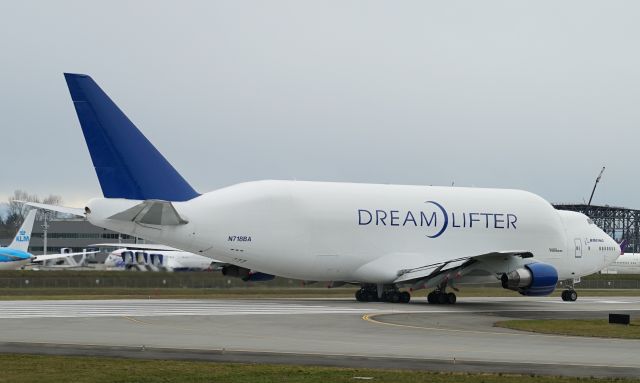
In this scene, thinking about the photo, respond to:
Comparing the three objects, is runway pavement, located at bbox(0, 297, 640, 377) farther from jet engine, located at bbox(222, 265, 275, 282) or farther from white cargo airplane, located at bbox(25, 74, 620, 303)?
jet engine, located at bbox(222, 265, 275, 282)

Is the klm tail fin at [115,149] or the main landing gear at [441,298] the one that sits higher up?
the klm tail fin at [115,149]

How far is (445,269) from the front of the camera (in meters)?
42.6

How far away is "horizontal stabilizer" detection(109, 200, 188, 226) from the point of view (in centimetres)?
3856

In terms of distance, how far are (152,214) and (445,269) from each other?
13.2 meters

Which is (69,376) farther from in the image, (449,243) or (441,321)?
(449,243)

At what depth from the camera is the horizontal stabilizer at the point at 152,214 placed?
3856 centimetres

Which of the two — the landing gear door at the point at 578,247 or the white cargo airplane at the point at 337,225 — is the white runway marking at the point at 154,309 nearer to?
the white cargo airplane at the point at 337,225

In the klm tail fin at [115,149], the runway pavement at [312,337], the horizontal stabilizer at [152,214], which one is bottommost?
the runway pavement at [312,337]

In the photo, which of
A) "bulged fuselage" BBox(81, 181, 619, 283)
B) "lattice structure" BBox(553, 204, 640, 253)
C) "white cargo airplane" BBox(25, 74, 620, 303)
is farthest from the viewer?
"lattice structure" BBox(553, 204, 640, 253)

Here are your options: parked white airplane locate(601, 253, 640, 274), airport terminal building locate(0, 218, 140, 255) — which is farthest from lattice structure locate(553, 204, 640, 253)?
airport terminal building locate(0, 218, 140, 255)

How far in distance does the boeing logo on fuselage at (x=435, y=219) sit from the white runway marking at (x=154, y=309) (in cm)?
595

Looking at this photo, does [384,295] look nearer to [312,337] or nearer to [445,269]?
[445,269]

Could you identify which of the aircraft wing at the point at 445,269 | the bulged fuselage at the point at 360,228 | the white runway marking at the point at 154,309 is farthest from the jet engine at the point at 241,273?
the aircraft wing at the point at 445,269

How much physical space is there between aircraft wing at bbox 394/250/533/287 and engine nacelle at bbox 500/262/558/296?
77cm
